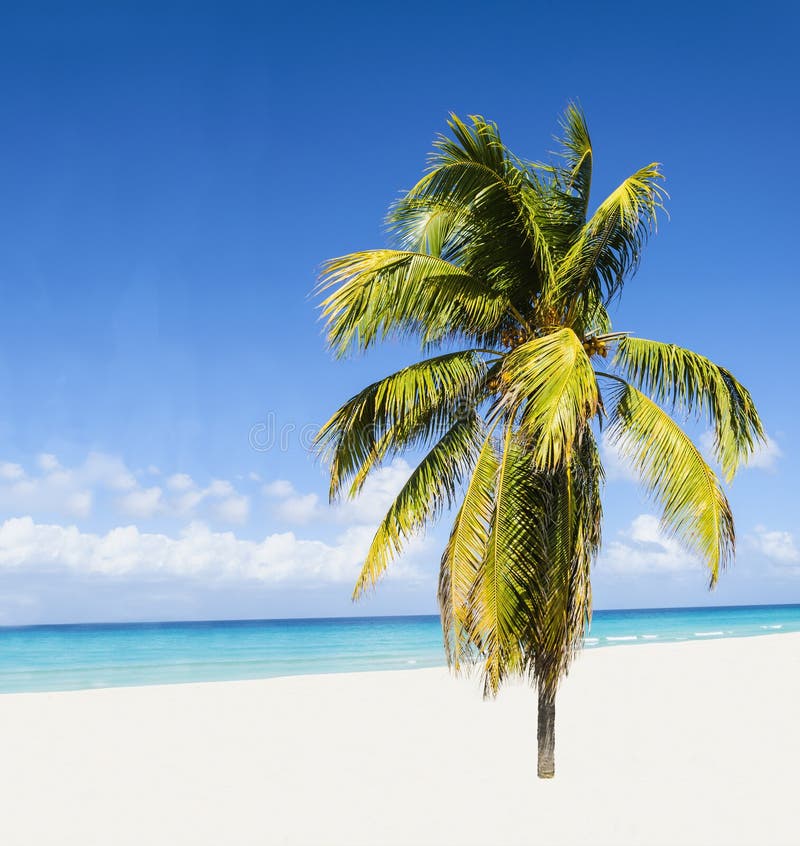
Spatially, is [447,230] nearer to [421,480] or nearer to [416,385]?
[416,385]

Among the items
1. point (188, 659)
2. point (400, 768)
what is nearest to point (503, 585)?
point (400, 768)

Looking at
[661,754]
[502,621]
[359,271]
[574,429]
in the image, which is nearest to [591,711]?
[661,754]

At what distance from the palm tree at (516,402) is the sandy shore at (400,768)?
3.48 feet

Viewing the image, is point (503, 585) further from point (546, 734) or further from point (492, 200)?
point (492, 200)

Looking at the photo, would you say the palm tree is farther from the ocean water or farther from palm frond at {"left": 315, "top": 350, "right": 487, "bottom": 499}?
the ocean water

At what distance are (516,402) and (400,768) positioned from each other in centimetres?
433

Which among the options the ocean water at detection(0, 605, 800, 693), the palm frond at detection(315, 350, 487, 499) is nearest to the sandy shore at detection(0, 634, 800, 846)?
the palm frond at detection(315, 350, 487, 499)

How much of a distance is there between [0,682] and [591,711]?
19.9 metres

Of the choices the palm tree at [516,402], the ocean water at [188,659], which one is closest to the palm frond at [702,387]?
the palm tree at [516,402]

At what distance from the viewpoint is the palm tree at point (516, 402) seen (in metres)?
6.46

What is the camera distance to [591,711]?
12375 mm

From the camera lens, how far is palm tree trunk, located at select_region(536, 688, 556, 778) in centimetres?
716

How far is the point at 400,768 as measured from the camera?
27.6 feet

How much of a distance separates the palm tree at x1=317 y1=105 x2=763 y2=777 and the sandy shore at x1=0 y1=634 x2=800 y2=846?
41.8 inches
